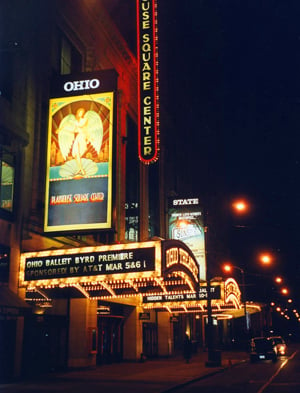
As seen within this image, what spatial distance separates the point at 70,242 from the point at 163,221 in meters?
19.1

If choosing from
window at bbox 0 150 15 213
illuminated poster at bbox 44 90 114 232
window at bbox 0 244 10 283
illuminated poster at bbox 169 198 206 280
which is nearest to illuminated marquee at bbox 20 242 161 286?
window at bbox 0 244 10 283

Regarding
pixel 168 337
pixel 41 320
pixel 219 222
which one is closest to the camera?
pixel 41 320

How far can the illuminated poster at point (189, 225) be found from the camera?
136ft

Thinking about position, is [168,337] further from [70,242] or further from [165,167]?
[70,242]

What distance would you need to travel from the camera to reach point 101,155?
22547 mm

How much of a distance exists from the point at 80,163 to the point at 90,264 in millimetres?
4219

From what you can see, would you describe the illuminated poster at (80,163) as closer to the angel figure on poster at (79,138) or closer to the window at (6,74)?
the angel figure on poster at (79,138)

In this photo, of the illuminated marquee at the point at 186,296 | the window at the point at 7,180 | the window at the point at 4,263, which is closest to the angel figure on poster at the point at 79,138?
the window at the point at 7,180

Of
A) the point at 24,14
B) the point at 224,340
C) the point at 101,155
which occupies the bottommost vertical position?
the point at 224,340

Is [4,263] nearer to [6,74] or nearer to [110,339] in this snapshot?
[6,74]

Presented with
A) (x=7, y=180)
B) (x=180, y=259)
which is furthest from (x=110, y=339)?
(x=7, y=180)

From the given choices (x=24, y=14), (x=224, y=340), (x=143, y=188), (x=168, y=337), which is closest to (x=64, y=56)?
(x=24, y=14)

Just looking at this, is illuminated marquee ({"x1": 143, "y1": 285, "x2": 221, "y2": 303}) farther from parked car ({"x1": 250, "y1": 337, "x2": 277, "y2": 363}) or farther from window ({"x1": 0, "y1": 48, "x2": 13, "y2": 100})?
window ({"x1": 0, "y1": 48, "x2": 13, "y2": 100})

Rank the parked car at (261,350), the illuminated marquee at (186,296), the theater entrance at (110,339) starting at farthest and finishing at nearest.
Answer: the parked car at (261,350) → the illuminated marquee at (186,296) → the theater entrance at (110,339)
